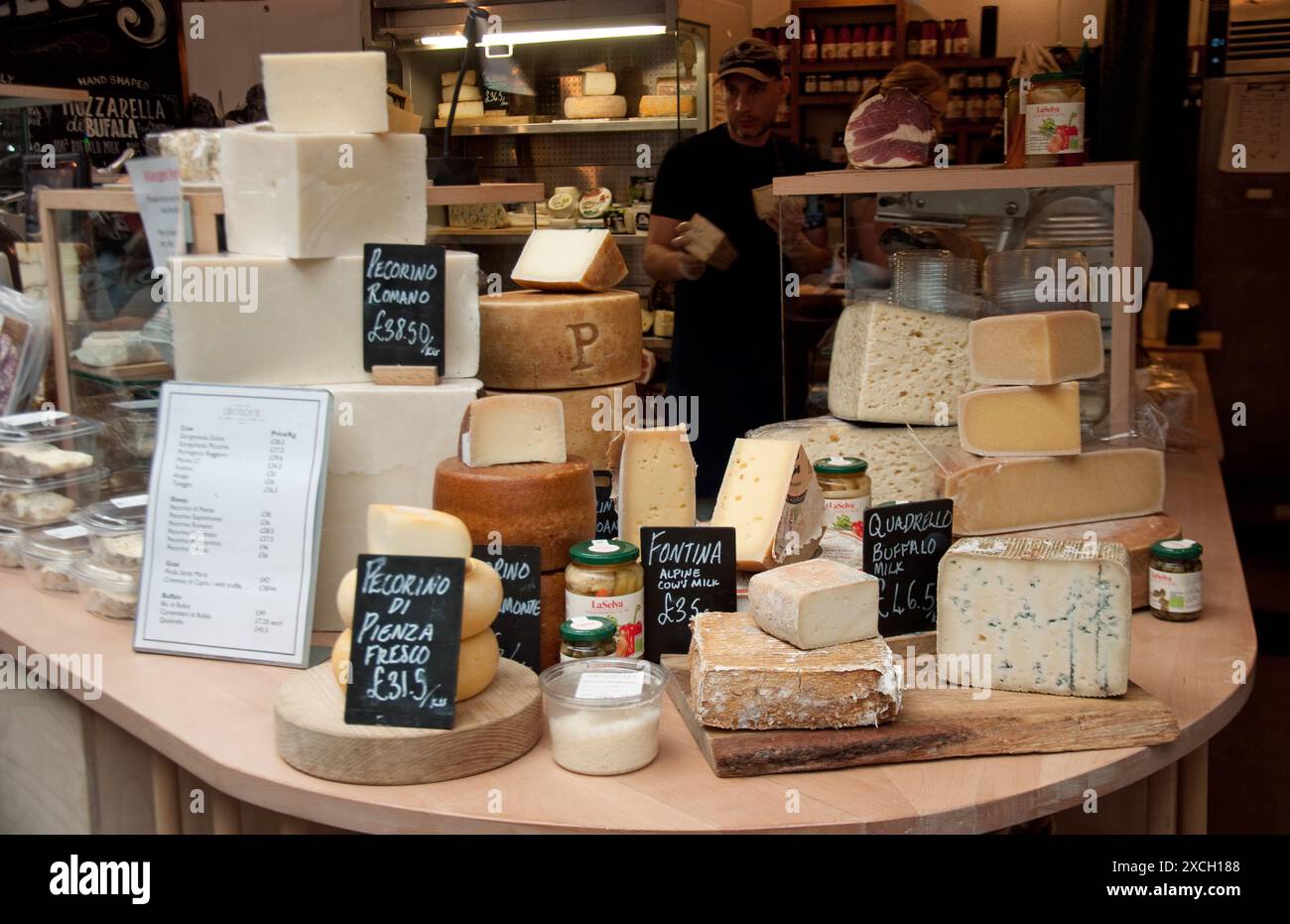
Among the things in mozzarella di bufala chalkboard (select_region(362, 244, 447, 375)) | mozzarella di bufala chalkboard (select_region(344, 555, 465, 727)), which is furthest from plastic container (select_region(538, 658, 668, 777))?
mozzarella di bufala chalkboard (select_region(362, 244, 447, 375))

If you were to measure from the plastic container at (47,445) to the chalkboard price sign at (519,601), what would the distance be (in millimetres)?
1191

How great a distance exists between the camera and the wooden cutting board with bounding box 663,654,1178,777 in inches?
65.7

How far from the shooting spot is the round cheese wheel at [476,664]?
67.6 inches

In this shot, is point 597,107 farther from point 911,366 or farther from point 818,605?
point 818,605

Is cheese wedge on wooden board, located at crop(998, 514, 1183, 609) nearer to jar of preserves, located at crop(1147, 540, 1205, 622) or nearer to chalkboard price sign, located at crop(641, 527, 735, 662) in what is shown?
jar of preserves, located at crop(1147, 540, 1205, 622)

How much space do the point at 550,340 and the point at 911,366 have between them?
30.2 inches

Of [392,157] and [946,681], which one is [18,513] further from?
[946,681]

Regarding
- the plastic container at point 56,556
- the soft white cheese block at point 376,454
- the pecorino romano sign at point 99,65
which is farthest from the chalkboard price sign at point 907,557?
the pecorino romano sign at point 99,65

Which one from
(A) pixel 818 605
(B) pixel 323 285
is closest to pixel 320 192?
(B) pixel 323 285

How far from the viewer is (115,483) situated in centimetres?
271

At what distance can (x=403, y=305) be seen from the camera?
226 centimetres

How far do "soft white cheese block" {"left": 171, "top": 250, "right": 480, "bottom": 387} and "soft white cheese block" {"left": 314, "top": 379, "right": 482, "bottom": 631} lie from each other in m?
0.06

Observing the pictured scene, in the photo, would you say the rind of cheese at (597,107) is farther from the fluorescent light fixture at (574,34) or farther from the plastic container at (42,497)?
the plastic container at (42,497)
